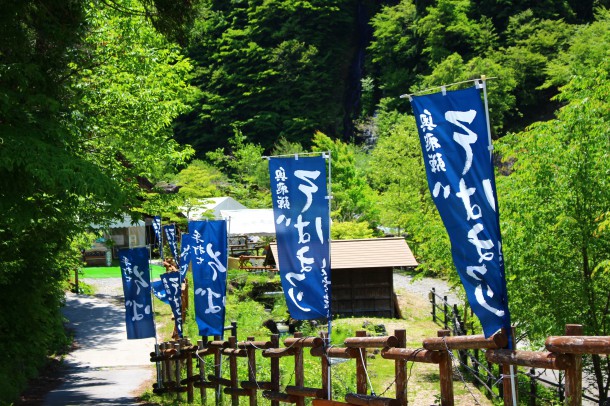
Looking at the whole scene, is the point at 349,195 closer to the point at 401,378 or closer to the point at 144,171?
the point at 144,171

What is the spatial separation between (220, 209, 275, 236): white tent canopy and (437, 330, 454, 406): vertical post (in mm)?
25814

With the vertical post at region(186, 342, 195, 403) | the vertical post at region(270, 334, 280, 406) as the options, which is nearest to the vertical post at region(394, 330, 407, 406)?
the vertical post at region(270, 334, 280, 406)

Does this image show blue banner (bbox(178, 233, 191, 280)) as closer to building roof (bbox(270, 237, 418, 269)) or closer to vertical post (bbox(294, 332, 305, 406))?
vertical post (bbox(294, 332, 305, 406))

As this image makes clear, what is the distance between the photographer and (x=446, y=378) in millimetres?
6344

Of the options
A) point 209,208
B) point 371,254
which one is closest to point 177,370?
point 371,254

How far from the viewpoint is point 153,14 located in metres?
10.1

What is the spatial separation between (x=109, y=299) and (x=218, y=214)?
8.99m

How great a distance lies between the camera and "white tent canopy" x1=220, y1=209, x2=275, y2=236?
3247 cm

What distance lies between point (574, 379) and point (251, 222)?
2843cm

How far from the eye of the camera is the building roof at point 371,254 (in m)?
24.1

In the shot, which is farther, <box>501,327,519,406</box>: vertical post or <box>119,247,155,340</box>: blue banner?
<box>119,247,155,340</box>: blue banner

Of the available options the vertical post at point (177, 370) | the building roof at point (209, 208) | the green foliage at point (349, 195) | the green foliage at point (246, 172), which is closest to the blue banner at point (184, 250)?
the vertical post at point (177, 370)

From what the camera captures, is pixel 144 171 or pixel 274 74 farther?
pixel 274 74

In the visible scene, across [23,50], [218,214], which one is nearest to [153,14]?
[23,50]
